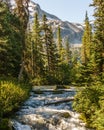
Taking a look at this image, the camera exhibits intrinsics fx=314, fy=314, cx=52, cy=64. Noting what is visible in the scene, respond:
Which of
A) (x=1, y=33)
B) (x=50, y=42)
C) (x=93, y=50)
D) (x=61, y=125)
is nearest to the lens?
(x=61, y=125)

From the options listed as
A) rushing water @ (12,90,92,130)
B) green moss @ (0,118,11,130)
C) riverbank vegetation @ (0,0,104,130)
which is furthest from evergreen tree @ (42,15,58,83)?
green moss @ (0,118,11,130)

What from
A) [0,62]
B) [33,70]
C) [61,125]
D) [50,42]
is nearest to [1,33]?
[0,62]

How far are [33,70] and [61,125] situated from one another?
4380cm

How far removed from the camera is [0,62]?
121 feet

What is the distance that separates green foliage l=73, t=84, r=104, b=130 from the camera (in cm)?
1902

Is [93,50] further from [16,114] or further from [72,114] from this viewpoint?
[16,114]

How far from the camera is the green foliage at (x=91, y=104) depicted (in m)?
19.0

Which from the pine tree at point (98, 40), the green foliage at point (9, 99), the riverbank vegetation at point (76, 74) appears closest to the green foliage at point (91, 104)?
the riverbank vegetation at point (76, 74)

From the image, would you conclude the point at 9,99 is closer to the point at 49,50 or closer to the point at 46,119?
the point at 46,119

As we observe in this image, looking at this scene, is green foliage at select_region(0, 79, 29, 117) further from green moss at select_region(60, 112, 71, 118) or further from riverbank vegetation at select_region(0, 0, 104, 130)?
green moss at select_region(60, 112, 71, 118)

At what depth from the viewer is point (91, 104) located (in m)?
20.4

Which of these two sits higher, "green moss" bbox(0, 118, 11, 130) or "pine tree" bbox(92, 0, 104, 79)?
"pine tree" bbox(92, 0, 104, 79)

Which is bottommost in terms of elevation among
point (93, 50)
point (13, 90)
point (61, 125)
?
point (61, 125)

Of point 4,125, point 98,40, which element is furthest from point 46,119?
point 98,40
